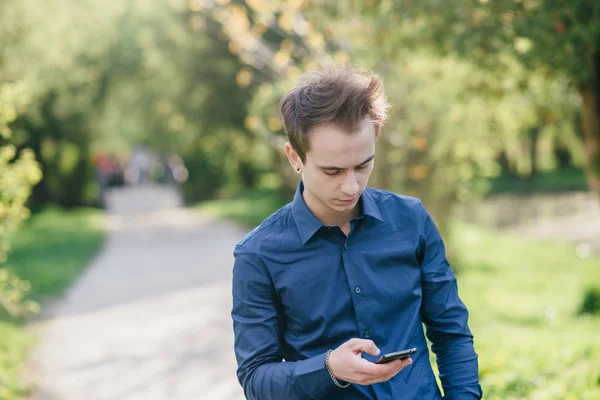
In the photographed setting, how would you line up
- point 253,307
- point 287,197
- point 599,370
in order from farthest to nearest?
1. point 287,197
2. point 599,370
3. point 253,307

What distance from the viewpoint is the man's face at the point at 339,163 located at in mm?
2062

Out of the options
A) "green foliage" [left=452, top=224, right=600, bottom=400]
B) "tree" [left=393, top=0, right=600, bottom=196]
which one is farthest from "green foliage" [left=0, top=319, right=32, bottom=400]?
"tree" [left=393, top=0, right=600, bottom=196]

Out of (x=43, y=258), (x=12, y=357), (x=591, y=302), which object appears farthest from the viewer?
(x=43, y=258)

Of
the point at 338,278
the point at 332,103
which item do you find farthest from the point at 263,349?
the point at 332,103

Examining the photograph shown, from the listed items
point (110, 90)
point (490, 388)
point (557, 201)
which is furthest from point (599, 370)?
point (557, 201)

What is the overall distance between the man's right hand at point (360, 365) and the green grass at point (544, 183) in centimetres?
3095

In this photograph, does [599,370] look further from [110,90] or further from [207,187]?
[207,187]

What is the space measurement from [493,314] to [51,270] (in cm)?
744

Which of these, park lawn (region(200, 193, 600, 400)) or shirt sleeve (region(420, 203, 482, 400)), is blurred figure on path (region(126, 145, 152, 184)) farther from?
shirt sleeve (region(420, 203, 482, 400))

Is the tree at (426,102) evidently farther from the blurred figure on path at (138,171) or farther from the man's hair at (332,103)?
the blurred figure on path at (138,171)

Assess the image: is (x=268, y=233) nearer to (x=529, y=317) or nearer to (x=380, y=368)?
(x=380, y=368)

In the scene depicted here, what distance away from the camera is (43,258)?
44.3ft

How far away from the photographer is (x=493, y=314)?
8328mm

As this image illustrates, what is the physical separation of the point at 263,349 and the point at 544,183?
35554mm
